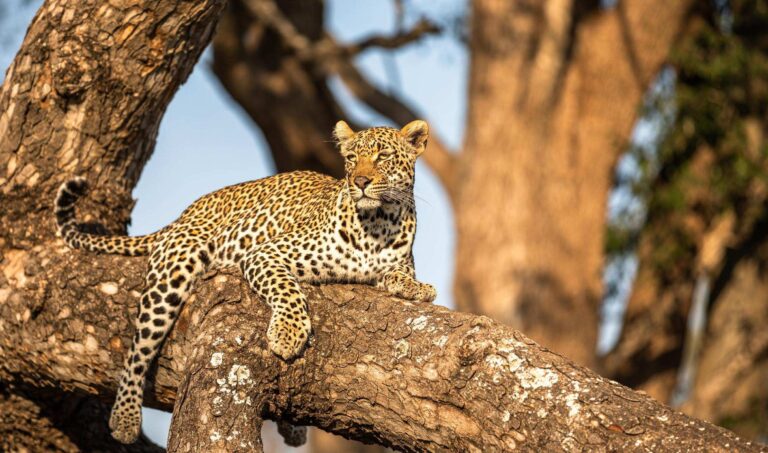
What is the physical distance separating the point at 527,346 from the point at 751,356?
13511 millimetres

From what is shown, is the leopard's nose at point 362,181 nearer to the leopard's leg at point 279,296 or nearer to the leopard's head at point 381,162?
the leopard's head at point 381,162

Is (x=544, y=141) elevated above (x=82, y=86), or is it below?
above

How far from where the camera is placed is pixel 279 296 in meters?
6.42

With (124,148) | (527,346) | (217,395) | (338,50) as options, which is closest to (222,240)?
(124,148)

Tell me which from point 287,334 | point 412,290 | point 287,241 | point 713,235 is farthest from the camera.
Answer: point 713,235

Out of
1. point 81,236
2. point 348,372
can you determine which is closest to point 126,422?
point 81,236

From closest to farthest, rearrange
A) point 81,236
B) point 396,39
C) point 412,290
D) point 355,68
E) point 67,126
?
point 412,290
point 81,236
point 67,126
point 396,39
point 355,68

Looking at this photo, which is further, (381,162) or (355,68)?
(355,68)

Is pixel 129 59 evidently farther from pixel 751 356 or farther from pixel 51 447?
pixel 751 356

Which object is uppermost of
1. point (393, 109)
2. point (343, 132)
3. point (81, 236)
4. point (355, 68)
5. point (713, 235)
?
point (355, 68)

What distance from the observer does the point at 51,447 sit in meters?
7.89

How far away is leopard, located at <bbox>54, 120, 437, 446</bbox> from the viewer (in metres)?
6.78

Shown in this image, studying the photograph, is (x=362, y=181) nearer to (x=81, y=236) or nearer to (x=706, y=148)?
(x=81, y=236)

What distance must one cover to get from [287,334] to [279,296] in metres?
0.36
